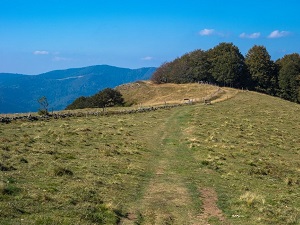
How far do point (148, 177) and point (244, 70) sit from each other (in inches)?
4103

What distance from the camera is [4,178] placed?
1794cm

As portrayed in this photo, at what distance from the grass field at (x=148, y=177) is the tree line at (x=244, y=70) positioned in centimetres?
7601

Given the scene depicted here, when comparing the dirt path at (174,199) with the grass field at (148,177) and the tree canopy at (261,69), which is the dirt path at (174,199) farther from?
the tree canopy at (261,69)

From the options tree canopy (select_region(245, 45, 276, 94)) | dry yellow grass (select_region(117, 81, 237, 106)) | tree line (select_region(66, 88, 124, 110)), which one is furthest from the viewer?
tree canopy (select_region(245, 45, 276, 94))

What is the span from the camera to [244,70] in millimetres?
119438

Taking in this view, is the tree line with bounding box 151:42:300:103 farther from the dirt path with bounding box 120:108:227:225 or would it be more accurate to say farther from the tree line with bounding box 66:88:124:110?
the dirt path with bounding box 120:108:227:225

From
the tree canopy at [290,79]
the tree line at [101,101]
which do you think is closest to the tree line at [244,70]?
the tree canopy at [290,79]

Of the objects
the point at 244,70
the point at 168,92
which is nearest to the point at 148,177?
the point at 168,92

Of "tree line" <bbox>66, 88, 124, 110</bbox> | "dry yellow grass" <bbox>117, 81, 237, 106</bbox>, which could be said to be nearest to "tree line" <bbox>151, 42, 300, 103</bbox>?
"dry yellow grass" <bbox>117, 81, 237, 106</bbox>

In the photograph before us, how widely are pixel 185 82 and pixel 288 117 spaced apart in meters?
65.4

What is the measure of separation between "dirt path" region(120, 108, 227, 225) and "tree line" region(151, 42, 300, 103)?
93.8 metres

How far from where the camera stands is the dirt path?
48.9 feet

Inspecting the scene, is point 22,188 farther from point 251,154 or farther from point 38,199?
point 251,154

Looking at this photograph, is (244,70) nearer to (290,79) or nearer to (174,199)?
(290,79)
